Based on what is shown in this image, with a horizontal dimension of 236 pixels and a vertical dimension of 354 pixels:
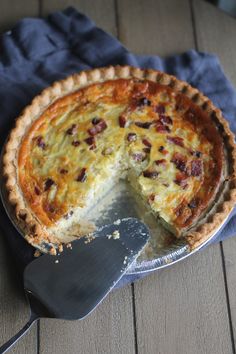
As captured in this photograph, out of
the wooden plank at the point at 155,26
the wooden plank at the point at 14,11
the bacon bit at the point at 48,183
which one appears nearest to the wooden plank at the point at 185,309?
the bacon bit at the point at 48,183

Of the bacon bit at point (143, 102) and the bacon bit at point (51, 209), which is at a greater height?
the bacon bit at point (143, 102)

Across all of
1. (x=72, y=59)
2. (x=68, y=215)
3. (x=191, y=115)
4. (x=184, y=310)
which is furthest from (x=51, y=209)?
(x=72, y=59)

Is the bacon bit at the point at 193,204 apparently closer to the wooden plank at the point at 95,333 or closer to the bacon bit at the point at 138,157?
the bacon bit at the point at 138,157

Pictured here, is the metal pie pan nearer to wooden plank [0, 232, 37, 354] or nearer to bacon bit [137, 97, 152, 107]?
wooden plank [0, 232, 37, 354]

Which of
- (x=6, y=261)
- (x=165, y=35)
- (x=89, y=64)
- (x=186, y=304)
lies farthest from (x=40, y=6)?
(x=186, y=304)

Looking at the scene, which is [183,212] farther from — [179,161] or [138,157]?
[138,157]

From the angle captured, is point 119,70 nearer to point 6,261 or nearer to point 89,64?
point 89,64

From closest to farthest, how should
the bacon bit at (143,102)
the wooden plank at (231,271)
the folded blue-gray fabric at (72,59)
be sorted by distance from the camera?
the wooden plank at (231,271) → the bacon bit at (143,102) → the folded blue-gray fabric at (72,59)

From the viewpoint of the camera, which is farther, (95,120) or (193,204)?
(95,120)
